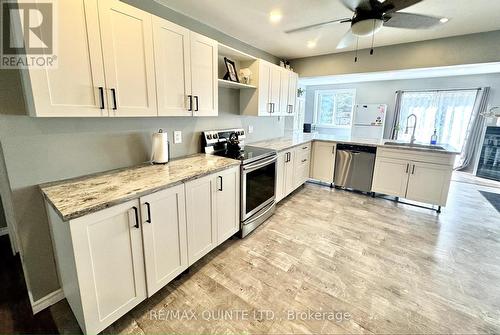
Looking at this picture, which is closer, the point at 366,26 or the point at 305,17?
the point at 366,26

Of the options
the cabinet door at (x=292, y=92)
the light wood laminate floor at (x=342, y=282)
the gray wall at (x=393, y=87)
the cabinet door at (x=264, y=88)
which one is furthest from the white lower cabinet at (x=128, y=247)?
the gray wall at (x=393, y=87)

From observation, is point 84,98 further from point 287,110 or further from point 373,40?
point 373,40

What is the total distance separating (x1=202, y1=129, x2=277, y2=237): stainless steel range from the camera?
2.44m

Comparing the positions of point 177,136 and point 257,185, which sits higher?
point 177,136

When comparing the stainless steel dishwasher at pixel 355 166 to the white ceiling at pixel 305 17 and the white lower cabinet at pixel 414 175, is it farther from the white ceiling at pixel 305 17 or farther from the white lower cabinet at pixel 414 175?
the white ceiling at pixel 305 17

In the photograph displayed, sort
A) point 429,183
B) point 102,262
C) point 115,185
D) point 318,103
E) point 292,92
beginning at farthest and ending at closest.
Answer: point 318,103 < point 292,92 < point 429,183 < point 115,185 < point 102,262

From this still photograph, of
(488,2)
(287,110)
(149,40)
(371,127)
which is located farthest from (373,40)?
(371,127)

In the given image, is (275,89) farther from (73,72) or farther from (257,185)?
(73,72)

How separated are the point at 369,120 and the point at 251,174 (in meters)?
5.62

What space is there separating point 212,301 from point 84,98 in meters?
1.71

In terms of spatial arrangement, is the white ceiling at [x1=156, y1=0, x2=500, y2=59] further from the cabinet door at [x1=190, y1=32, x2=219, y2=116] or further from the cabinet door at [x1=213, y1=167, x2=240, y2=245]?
the cabinet door at [x1=213, y1=167, x2=240, y2=245]

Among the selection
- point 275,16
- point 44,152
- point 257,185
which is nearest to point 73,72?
point 44,152

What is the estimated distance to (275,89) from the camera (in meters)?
3.48

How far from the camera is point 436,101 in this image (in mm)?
5867
